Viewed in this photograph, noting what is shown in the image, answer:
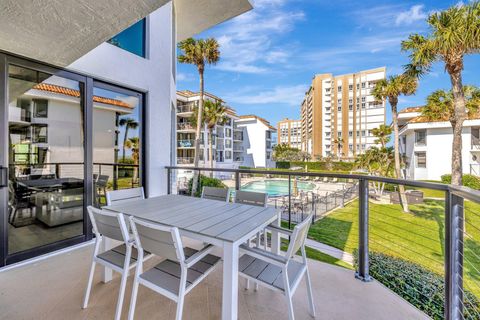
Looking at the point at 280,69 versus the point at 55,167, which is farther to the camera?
the point at 280,69

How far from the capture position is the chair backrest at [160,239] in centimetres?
138

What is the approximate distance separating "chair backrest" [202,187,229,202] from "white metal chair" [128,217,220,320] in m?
1.11

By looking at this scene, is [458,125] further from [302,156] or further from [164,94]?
[302,156]

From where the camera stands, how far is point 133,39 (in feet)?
12.7

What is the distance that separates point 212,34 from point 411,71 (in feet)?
35.9

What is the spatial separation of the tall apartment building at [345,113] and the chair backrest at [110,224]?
1560 inches

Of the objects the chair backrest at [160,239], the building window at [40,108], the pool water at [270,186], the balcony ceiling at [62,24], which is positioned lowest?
the pool water at [270,186]

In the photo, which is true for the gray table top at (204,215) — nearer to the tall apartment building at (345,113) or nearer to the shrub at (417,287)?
the shrub at (417,287)

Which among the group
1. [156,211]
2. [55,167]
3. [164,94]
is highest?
[164,94]

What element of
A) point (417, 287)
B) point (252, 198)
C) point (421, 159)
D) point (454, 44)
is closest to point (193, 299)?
point (252, 198)

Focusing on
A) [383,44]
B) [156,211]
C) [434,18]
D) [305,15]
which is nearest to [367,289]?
[156,211]

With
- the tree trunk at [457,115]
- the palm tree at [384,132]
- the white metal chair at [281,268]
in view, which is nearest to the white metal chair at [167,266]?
the white metal chair at [281,268]

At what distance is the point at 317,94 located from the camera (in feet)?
144

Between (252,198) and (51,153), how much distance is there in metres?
2.63
